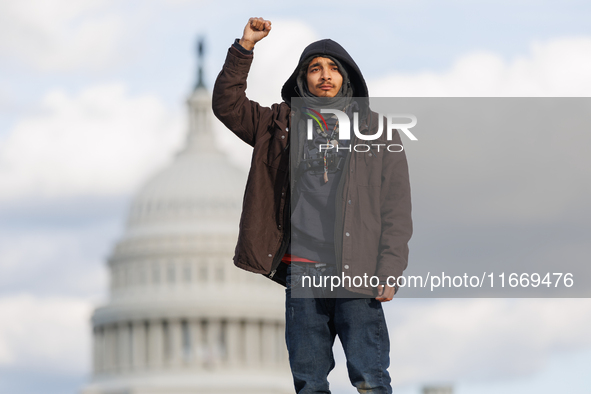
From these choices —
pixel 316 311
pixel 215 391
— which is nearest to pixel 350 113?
pixel 316 311

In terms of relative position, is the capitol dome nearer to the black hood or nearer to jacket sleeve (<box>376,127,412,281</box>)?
the black hood

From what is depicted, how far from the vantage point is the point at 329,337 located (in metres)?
8.30

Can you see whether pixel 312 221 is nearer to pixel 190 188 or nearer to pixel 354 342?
pixel 354 342

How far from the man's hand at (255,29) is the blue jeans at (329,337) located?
1.31m

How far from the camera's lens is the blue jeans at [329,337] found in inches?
319

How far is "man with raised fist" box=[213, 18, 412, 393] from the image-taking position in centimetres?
802

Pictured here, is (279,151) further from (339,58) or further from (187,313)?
(187,313)

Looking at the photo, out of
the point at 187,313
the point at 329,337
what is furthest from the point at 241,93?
the point at 187,313

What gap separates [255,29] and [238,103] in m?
0.48

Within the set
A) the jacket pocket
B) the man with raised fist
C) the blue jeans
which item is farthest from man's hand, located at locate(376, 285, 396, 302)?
the jacket pocket

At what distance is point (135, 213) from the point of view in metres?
117

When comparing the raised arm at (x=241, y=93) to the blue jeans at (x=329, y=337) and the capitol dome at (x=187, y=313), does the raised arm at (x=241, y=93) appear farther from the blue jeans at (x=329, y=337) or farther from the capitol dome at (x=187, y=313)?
the capitol dome at (x=187, y=313)

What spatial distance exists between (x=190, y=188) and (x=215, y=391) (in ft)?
58.6

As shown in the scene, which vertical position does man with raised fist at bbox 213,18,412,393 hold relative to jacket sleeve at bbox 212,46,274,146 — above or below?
below
